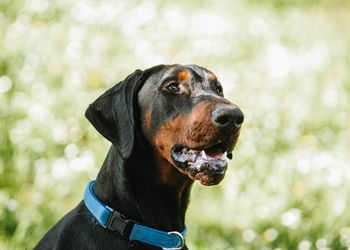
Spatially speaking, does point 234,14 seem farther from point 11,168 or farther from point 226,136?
point 226,136

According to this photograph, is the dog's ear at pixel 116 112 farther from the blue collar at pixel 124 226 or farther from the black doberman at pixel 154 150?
the blue collar at pixel 124 226

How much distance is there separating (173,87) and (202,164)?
1.77 ft

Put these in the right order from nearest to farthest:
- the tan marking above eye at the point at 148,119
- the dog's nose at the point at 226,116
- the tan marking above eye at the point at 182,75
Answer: the dog's nose at the point at 226,116, the tan marking above eye at the point at 148,119, the tan marking above eye at the point at 182,75

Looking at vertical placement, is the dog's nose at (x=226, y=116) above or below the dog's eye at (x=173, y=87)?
below

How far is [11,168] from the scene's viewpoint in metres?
4.42

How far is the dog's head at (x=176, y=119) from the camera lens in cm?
256

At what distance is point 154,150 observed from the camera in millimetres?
2766

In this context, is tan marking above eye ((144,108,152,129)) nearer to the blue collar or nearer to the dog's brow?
the dog's brow

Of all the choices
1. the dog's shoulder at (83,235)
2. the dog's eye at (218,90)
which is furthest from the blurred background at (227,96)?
the dog's eye at (218,90)

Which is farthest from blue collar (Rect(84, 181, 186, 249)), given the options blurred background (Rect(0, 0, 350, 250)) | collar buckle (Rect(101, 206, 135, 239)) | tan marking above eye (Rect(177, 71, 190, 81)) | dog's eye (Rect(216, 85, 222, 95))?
blurred background (Rect(0, 0, 350, 250))

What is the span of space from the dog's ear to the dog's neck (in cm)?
11

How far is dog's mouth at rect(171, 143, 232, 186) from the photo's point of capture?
2.57 metres

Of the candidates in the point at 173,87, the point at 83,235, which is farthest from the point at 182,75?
the point at 83,235

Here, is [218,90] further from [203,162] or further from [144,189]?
[144,189]
